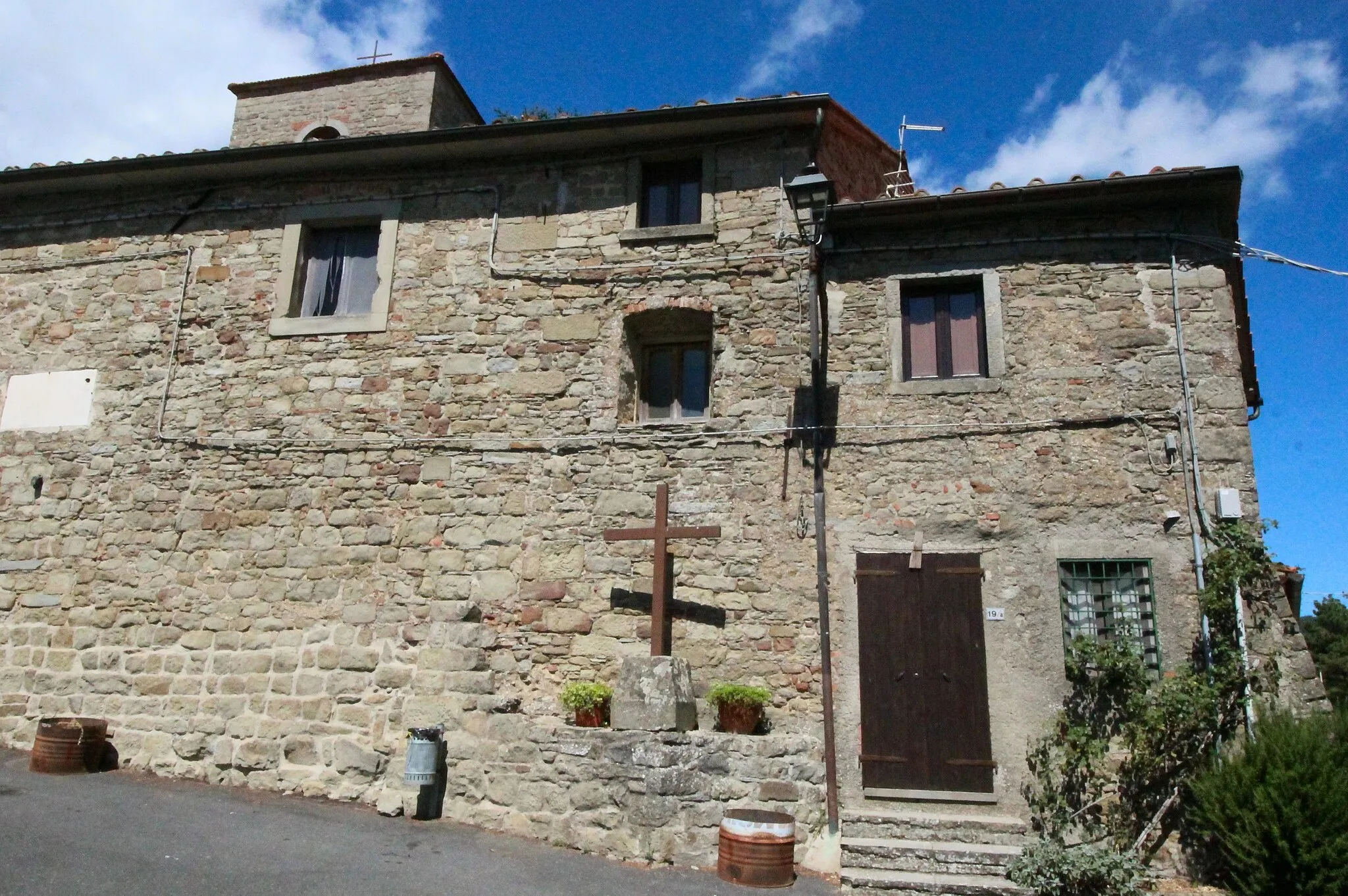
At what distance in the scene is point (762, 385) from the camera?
8312 millimetres

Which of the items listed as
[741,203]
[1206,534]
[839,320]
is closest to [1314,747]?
[1206,534]

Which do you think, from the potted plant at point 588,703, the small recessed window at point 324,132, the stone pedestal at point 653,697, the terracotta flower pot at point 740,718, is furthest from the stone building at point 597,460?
the small recessed window at point 324,132

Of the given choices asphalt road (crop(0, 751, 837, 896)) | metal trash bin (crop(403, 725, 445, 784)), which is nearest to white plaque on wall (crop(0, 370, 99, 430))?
asphalt road (crop(0, 751, 837, 896))

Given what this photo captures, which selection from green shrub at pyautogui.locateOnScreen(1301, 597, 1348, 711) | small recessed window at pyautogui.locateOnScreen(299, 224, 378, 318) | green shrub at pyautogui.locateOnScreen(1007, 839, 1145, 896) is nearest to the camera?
green shrub at pyautogui.locateOnScreen(1007, 839, 1145, 896)

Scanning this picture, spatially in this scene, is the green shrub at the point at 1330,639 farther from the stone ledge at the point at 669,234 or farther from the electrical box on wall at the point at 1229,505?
the stone ledge at the point at 669,234

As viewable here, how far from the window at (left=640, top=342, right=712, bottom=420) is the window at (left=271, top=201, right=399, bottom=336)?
2825mm

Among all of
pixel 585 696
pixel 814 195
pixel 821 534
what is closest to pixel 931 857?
pixel 821 534

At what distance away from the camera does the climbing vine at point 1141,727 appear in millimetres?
6840

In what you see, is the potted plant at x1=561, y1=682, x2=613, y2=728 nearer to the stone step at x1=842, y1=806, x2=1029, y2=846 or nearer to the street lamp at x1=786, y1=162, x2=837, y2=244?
the stone step at x1=842, y1=806, x2=1029, y2=846

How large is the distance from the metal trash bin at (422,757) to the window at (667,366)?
327cm

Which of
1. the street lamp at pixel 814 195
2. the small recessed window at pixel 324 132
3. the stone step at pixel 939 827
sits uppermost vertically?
the small recessed window at pixel 324 132

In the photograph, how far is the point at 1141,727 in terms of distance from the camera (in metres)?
6.94

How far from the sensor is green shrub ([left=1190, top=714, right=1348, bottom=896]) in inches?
225

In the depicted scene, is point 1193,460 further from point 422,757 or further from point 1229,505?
point 422,757
